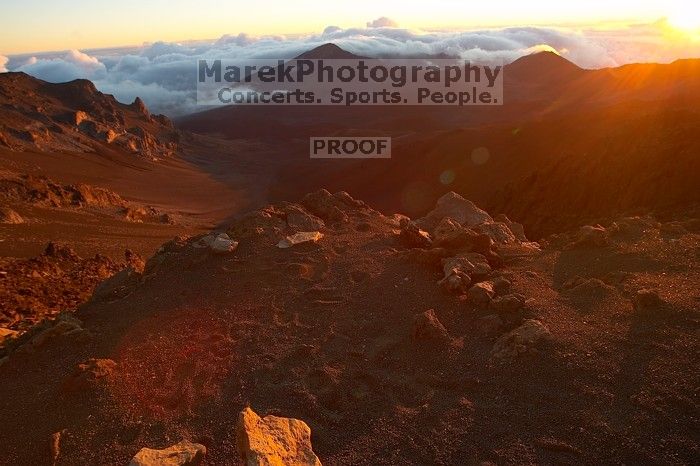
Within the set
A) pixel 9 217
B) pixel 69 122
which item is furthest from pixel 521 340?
pixel 69 122

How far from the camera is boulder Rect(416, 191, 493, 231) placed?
898 cm

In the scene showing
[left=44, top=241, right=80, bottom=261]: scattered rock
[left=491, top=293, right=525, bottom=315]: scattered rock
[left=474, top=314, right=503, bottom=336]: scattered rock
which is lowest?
[left=44, top=241, right=80, bottom=261]: scattered rock

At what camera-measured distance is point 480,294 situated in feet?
17.3

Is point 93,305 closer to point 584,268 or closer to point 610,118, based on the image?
point 584,268

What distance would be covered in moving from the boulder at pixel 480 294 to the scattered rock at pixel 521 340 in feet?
1.91

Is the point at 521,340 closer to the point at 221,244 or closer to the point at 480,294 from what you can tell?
the point at 480,294

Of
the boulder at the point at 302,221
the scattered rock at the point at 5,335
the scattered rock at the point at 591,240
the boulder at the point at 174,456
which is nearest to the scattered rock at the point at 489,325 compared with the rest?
the scattered rock at the point at 591,240

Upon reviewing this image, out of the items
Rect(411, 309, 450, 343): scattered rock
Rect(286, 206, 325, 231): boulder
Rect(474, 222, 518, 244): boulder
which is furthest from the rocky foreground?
Rect(474, 222, 518, 244): boulder

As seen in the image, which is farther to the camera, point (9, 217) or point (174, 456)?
point (9, 217)

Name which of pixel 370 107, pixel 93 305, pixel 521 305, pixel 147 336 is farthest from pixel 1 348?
pixel 370 107

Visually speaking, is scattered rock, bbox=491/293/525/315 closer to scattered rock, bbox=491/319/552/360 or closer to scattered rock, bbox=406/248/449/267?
scattered rock, bbox=491/319/552/360

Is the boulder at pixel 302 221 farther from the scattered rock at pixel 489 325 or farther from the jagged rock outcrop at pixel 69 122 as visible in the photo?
the jagged rock outcrop at pixel 69 122

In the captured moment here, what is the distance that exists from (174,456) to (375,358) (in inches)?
75.8

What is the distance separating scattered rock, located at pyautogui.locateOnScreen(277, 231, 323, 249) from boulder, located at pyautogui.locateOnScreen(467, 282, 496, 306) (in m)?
2.39
